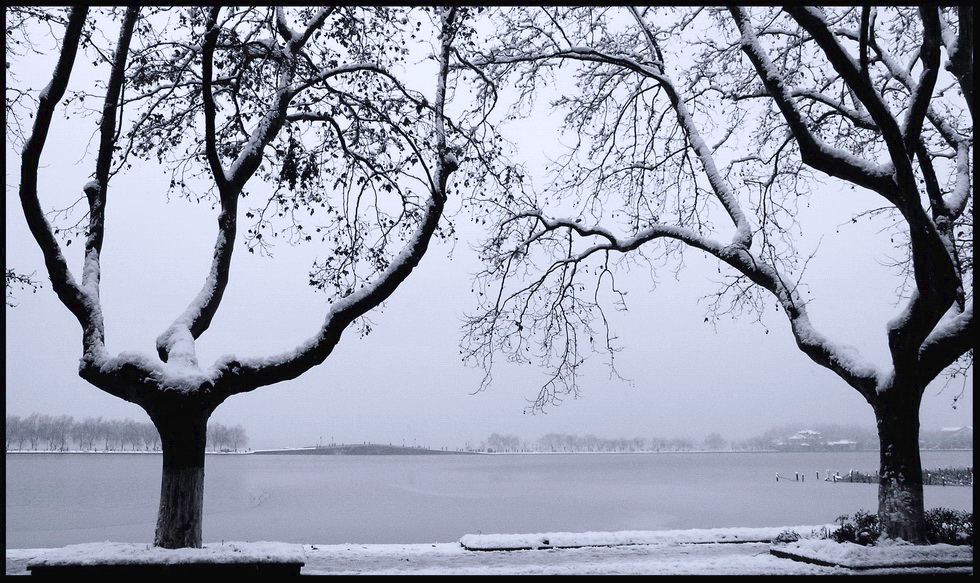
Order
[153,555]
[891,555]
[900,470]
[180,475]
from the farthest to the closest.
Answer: [900,470] → [891,555] → [180,475] → [153,555]

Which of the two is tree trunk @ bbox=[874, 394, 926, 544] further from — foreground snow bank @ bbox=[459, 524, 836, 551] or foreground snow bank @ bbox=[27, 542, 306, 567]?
foreground snow bank @ bbox=[27, 542, 306, 567]

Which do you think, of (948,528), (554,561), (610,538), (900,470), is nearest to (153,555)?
(554,561)

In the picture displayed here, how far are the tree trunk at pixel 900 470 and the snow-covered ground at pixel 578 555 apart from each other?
1.24 ft

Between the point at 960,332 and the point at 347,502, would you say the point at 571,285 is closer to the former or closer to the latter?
the point at 960,332

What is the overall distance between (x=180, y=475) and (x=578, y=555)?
6.07 metres

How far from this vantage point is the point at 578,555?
11695 millimetres

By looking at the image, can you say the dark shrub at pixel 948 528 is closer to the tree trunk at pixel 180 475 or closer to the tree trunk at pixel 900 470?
the tree trunk at pixel 900 470

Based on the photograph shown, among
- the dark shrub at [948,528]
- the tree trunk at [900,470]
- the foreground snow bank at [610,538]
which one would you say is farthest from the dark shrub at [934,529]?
the foreground snow bank at [610,538]

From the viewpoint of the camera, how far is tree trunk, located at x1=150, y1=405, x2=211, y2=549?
8.46m

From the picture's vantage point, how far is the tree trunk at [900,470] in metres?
9.90

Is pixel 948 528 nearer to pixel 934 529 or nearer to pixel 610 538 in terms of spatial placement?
pixel 934 529

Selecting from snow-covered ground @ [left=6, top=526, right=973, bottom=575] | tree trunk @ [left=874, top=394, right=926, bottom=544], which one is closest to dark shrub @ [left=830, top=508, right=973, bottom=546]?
tree trunk @ [left=874, top=394, right=926, bottom=544]

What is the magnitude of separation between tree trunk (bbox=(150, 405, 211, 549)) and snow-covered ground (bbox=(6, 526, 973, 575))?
36 cm

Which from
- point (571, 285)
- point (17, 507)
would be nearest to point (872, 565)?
point (571, 285)
